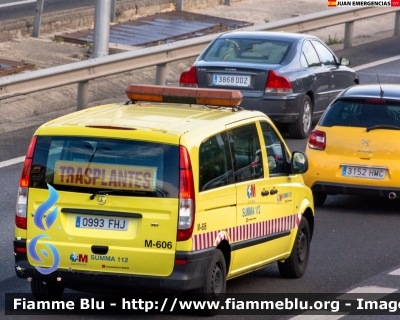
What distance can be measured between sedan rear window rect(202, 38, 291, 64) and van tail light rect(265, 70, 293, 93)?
0.48 m

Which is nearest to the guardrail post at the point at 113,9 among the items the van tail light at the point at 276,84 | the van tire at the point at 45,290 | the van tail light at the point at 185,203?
the van tail light at the point at 276,84

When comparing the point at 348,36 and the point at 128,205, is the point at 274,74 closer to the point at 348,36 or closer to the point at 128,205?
the point at 128,205

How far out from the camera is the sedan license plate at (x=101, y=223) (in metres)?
8.58

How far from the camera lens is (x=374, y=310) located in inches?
363

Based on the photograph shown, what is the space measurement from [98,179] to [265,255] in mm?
1862

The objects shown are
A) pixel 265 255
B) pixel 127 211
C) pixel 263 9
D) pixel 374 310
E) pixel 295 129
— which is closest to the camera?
pixel 127 211

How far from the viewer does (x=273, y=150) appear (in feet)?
33.2

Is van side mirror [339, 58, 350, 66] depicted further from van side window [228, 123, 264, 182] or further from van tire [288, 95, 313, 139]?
van side window [228, 123, 264, 182]


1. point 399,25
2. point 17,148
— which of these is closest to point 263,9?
point 399,25

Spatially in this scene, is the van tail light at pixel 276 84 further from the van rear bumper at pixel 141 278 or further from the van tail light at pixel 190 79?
the van rear bumper at pixel 141 278

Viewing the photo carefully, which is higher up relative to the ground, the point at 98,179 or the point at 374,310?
the point at 98,179

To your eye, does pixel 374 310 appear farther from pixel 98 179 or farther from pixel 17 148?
pixel 17 148

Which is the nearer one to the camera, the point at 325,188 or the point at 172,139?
the point at 172,139

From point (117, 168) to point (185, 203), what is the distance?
1.81 ft
